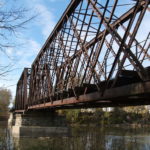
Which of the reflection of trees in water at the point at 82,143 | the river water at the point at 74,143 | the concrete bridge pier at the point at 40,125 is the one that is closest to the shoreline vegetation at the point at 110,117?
the concrete bridge pier at the point at 40,125

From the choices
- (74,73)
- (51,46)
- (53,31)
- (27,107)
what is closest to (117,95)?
(74,73)

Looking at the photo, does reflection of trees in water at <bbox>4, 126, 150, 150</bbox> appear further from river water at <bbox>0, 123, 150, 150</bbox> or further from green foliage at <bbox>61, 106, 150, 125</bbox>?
green foliage at <bbox>61, 106, 150, 125</bbox>

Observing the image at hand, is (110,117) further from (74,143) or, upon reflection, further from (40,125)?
(74,143)

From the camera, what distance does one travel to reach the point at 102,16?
11.2 meters

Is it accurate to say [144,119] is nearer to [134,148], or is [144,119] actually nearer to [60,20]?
[134,148]

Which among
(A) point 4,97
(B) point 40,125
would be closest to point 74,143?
(B) point 40,125

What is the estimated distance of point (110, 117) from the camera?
245 ft

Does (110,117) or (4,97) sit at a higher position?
(4,97)

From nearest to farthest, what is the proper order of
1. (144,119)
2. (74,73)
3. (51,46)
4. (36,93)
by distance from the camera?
(74,73)
(51,46)
(36,93)
(144,119)

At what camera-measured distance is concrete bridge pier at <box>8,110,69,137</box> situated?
109 ft

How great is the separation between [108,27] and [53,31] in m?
11.9

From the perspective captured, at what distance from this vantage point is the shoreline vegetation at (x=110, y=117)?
7269 centimetres

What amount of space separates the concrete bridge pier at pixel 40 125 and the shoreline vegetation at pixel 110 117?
35.3 m

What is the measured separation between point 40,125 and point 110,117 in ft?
138
